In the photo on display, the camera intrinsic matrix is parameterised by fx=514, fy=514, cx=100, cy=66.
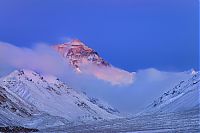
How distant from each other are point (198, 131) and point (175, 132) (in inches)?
106

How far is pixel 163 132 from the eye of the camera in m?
58.9

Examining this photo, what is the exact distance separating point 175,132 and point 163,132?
7.17 ft

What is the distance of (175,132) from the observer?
2245 inches

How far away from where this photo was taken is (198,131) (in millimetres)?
55656

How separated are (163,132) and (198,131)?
472 cm
